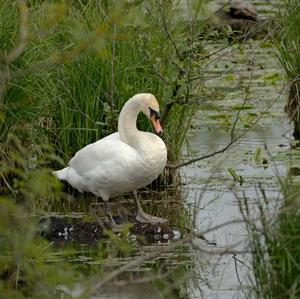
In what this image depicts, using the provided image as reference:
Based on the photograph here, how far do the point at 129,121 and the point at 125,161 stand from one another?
0.44m

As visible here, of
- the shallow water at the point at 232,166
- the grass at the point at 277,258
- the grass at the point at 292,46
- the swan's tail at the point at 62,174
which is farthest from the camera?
the grass at the point at 292,46

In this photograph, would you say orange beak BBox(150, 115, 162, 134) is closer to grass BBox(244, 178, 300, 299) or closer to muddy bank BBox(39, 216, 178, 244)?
muddy bank BBox(39, 216, 178, 244)

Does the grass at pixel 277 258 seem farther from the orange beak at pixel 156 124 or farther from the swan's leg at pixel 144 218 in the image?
the orange beak at pixel 156 124

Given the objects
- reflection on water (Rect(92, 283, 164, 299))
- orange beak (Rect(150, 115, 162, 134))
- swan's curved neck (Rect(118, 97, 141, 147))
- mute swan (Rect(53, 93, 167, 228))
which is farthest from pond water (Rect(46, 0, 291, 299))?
swan's curved neck (Rect(118, 97, 141, 147))

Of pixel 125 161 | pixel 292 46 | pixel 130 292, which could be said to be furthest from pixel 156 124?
pixel 292 46

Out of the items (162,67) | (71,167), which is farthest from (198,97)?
(71,167)

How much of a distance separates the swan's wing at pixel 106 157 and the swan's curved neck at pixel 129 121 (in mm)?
59

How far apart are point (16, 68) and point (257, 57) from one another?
6964 mm

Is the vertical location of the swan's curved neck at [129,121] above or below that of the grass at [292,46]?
below

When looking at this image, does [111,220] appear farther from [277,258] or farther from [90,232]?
[277,258]

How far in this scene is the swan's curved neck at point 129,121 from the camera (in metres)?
8.75

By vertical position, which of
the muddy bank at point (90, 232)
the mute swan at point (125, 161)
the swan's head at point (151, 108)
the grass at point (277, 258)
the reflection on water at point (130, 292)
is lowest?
the grass at point (277, 258)

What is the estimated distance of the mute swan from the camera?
8477mm

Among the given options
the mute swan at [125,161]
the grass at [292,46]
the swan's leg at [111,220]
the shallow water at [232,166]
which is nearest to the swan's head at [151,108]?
the mute swan at [125,161]
